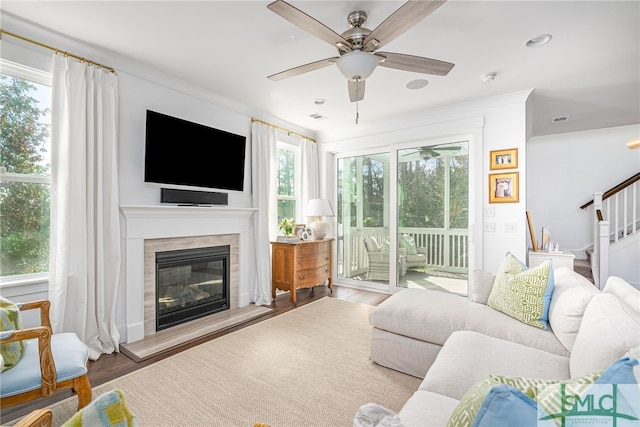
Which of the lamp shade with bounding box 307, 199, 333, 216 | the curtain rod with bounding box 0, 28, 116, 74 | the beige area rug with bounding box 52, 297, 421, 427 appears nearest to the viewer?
the beige area rug with bounding box 52, 297, 421, 427

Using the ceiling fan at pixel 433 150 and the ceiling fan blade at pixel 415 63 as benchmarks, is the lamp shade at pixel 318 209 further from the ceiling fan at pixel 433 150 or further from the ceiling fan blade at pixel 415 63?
the ceiling fan blade at pixel 415 63

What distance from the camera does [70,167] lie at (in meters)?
2.38

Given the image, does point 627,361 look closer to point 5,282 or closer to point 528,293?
point 528,293

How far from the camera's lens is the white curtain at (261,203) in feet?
13.1

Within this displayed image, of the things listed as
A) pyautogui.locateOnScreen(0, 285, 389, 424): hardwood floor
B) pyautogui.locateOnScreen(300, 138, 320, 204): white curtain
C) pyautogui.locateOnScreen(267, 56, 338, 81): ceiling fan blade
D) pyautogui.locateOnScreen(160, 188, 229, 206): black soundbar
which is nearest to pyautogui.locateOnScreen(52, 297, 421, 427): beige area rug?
pyautogui.locateOnScreen(0, 285, 389, 424): hardwood floor

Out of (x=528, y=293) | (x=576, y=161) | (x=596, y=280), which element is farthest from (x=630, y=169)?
(x=528, y=293)

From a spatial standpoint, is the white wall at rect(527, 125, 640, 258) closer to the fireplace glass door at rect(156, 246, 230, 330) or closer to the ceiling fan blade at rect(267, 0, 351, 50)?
the ceiling fan blade at rect(267, 0, 351, 50)

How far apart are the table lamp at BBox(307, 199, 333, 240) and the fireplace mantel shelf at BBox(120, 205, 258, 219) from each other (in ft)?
3.05

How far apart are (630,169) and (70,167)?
752 centimetres

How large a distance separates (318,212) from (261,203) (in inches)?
34.8

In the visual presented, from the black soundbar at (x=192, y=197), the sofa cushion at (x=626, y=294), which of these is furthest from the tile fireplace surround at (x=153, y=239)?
the sofa cushion at (x=626, y=294)

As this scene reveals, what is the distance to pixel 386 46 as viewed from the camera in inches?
101

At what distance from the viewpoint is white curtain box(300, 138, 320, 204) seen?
4930 millimetres

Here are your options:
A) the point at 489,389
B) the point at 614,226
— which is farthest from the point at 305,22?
the point at 614,226
